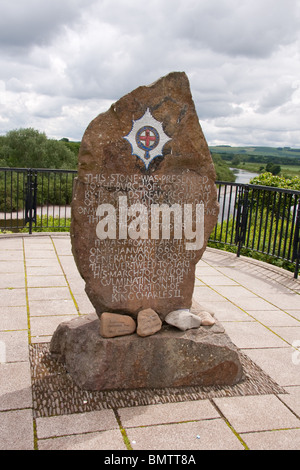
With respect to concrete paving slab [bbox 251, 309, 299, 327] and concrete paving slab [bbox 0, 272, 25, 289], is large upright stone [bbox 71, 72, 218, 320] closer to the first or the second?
concrete paving slab [bbox 251, 309, 299, 327]

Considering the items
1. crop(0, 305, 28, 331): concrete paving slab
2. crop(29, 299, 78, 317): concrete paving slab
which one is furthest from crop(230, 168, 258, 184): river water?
crop(0, 305, 28, 331): concrete paving slab

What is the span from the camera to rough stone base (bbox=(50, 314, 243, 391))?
11.7ft

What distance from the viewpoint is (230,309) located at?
18.0ft

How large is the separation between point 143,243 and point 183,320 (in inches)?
29.6

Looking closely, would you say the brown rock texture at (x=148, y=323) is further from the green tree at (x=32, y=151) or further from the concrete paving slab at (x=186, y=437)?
the green tree at (x=32, y=151)

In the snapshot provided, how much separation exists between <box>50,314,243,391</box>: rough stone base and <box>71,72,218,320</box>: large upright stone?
304 millimetres

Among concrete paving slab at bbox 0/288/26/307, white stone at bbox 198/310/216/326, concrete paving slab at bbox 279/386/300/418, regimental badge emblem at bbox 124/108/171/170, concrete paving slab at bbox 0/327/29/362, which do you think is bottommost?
concrete paving slab at bbox 279/386/300/418

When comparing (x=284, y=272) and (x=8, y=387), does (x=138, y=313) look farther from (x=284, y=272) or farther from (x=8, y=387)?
(x=284, y=272)

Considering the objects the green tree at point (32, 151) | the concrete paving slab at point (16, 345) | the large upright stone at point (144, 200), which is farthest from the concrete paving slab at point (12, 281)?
the green tree at point (32, 151)

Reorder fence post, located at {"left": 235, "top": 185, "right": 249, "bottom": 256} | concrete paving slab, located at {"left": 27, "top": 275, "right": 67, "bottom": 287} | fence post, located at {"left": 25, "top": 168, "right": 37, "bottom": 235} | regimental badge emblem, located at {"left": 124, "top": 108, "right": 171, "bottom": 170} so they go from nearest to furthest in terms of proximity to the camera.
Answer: regimental badge emblem, located at {"left": 124, "top": 108, "right": 171, "bottom": 170}, concrete paving slab, located at {"left": 27, "top": 275, "right": 67, "bottom": 287}, fence post, located at {"left": 235, "top": 185, "right": 249, "bottom": 256}, fence post, located at {"left": 25, "top": 168, "right": 37, "bottom": 235}
